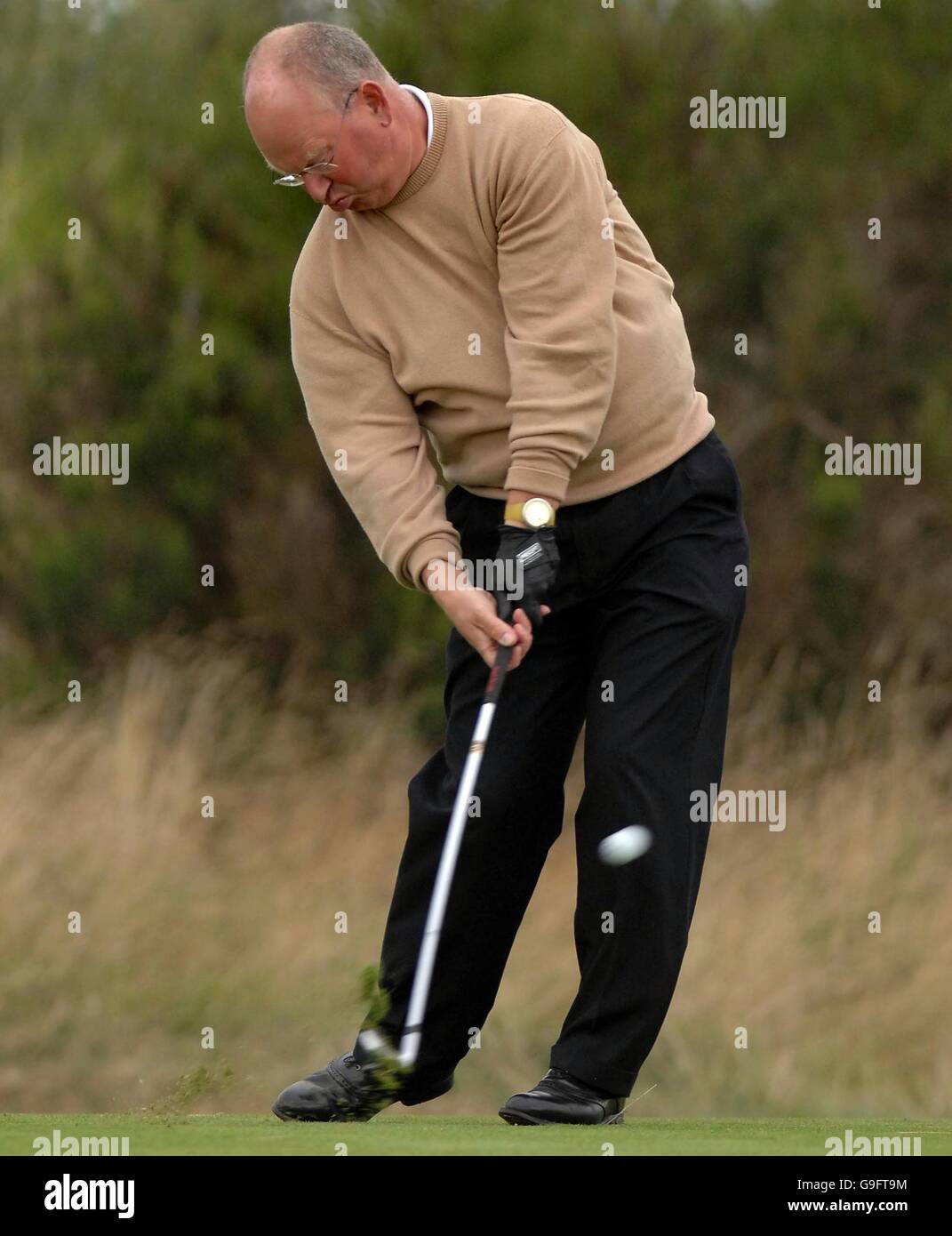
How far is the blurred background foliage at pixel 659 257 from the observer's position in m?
8.09

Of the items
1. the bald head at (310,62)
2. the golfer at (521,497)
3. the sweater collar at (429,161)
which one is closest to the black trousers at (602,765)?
the golfer at (521,497)

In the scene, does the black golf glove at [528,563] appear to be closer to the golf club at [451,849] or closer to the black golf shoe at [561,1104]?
the golf club at [451,849]

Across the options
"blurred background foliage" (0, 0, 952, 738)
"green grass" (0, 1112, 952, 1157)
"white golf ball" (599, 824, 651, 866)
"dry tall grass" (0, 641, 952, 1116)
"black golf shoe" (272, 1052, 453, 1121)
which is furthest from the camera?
"blurred background foliage" (0, 0, 952, 738)

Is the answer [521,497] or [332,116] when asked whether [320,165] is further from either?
[521,497]

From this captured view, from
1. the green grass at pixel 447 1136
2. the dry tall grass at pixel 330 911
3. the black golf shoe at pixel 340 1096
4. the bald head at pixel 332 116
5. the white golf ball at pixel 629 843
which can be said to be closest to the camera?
the green grass at pixel 447 1136

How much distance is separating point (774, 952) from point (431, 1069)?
11.1ft

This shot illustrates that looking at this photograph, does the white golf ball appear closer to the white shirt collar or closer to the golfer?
the golfer

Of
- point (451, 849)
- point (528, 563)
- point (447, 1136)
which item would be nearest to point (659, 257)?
point (528, 563)

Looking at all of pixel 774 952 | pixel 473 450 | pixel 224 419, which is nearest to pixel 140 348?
pixel 224 419

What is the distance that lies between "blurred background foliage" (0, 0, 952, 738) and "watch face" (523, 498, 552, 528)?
14.5 ft

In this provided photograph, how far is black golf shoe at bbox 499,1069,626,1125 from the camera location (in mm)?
3711

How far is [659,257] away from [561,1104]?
497 centimetres

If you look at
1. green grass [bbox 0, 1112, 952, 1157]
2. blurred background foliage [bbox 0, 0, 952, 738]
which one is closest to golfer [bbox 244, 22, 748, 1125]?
green grass [bbox 0, 1112, 952, 1157]

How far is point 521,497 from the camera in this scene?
11.9 ft
